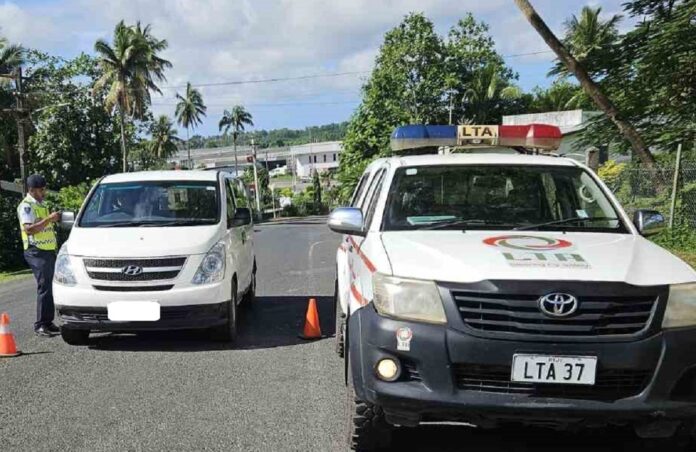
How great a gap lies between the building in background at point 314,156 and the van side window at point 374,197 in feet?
372

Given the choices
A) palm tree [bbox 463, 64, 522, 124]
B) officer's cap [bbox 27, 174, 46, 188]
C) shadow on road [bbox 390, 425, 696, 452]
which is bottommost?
shadow on road [bbox 390, 425, 696, 452]


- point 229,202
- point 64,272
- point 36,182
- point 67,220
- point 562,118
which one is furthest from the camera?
point 562,118

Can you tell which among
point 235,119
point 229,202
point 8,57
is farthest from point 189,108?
point 229,202

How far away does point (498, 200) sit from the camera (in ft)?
16.5

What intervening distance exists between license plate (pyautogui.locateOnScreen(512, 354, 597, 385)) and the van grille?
12 centimetres

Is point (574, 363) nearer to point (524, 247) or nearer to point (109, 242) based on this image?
point (524, 247)

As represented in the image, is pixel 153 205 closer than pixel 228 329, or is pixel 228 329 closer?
pixel 228 329

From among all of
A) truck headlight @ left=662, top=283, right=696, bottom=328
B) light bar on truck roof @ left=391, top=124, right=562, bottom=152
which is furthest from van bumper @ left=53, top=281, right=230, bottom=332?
truck headlight @ left=662, top=283, right=696, bottom=328

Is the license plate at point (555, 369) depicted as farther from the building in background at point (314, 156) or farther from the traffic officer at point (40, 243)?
the building in background at point (314, 156)

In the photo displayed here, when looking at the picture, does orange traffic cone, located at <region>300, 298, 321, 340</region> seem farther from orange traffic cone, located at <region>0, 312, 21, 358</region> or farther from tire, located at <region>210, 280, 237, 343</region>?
orange traffic cone, located at <region>0, 312, 21, 358</region>

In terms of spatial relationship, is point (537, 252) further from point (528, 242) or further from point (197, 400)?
point (197, 400)

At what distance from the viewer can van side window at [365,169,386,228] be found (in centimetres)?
501

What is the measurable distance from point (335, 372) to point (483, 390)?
9.18 ft

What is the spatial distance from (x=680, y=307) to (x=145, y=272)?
483 cm
